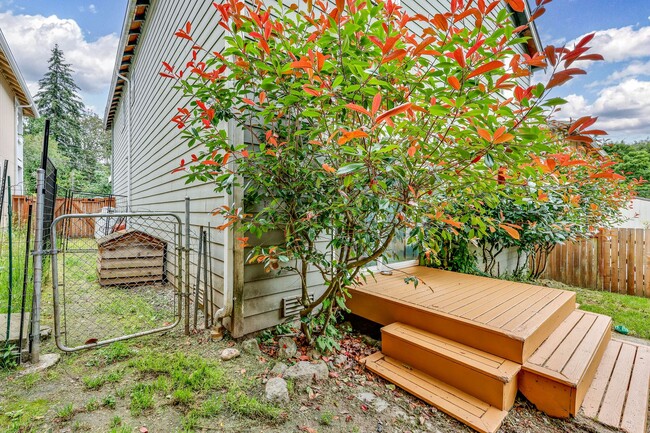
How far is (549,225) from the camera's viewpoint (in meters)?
4.62

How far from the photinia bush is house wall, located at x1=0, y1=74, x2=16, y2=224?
10.3m

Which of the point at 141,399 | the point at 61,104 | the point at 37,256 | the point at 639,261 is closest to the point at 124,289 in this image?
the point at 37,256

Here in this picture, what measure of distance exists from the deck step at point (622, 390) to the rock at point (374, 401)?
139 cm

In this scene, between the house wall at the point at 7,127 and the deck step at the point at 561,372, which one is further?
the house wall at the point at 7,127

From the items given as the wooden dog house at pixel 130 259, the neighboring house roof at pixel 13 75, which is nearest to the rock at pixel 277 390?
the wooden dog house at pixel 130 259

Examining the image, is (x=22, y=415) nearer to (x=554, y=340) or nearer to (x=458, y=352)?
(x=458, y=352)

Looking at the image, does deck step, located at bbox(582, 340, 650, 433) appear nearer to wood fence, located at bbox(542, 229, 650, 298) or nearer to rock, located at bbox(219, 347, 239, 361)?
rock, located at bbox(219, 347, 239, 361)

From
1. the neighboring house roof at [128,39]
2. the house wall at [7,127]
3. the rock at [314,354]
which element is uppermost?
the neighboring house roof at [128,39]

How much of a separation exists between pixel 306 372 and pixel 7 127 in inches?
500

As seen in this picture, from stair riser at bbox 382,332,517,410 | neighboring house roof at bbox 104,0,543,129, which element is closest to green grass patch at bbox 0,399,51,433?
stair riser at bbox 382,332,517,410

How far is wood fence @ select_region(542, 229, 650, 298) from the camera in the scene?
5594mm

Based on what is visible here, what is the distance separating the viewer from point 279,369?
2.35m

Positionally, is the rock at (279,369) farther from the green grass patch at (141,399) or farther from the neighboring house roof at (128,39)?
the neighboring house roof at (128,39)

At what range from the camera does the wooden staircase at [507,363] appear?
2.06 m
